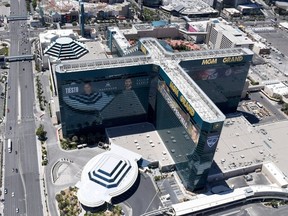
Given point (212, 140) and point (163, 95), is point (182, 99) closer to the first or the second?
point (163, 95)

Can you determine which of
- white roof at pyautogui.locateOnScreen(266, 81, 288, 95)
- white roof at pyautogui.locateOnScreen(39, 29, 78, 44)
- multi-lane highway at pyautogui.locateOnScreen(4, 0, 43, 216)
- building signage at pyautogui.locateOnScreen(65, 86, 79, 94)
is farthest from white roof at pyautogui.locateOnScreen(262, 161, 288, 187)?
white roof at pyautogui.locateOnScreen(39, 29, 78, 44)

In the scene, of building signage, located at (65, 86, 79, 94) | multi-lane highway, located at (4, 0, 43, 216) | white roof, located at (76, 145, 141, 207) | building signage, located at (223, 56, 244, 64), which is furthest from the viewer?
building signage, located at (223, 56, 244, 64)

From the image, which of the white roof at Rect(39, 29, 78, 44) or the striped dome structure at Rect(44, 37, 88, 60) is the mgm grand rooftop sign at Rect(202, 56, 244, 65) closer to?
the striped dome structure at Rect(44, 37, 88, 60)

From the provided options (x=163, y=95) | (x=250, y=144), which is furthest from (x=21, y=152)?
(x=250, y=144)

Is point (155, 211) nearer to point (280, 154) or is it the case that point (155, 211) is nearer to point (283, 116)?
point (280, 154)

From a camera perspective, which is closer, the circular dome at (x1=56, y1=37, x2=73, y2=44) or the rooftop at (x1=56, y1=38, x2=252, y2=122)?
the rooftop at (x1=56, y1=38, x2=252, y2=122)

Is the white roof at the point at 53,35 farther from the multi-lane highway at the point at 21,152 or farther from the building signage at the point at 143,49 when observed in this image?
the building signage at the point at 143,49
